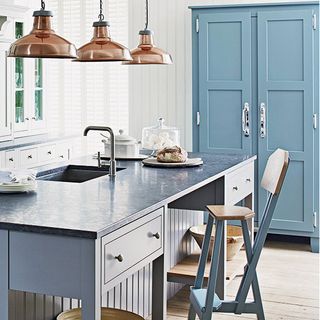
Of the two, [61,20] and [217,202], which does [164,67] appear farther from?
[217,202]

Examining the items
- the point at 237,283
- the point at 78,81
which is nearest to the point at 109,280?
the point at 237,283

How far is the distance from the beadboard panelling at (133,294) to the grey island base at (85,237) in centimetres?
33

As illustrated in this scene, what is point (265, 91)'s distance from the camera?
5.25 meters

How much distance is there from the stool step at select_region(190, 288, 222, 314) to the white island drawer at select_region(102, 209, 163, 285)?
42 centimetres

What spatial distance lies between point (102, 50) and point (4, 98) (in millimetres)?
2541

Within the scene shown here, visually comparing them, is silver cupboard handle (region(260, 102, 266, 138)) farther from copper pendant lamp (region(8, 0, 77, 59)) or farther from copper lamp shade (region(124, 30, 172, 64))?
copper pendant lamp (region(8, 0, 77, 59))

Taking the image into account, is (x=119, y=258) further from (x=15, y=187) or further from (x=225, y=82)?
(x=225, y=82)

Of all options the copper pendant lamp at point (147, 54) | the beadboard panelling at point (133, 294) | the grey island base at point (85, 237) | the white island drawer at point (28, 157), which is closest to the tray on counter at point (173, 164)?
the beadboard panelling at point (133, 294)

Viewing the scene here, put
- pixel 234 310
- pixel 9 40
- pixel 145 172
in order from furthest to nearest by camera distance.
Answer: pixel 9 40, pixel 145 172, pixel 234 310

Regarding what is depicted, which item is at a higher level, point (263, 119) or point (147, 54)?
point (147, 54)

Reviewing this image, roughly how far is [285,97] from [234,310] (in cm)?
253

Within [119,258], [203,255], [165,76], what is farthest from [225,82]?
[119,258]

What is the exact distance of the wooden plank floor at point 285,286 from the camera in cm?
384

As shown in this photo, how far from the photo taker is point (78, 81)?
6.56 meters
